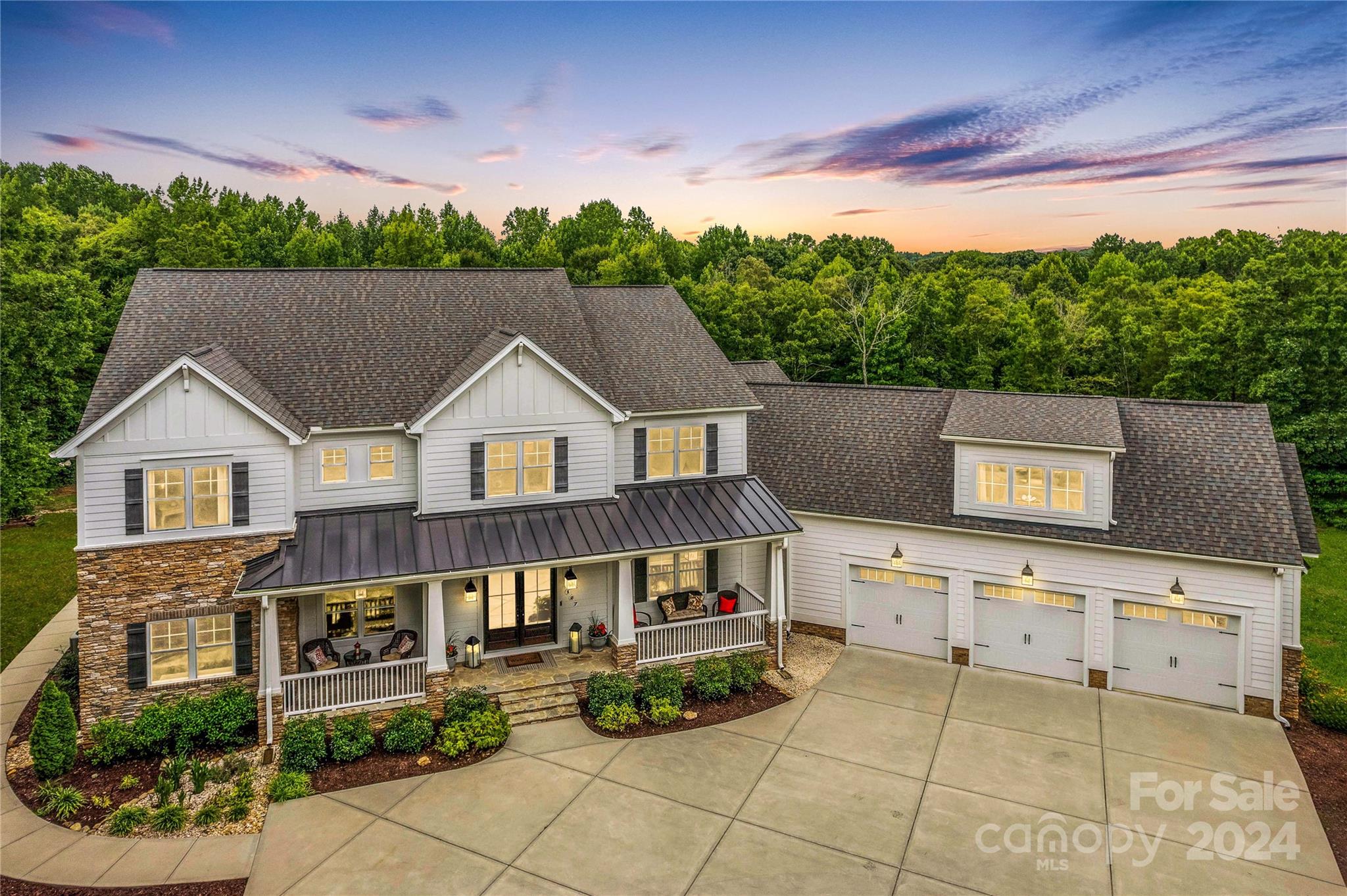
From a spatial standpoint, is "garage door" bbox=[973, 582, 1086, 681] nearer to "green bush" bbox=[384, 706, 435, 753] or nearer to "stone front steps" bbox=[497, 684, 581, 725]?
"stone front steps" bbox=[497, 684, 581, 725]

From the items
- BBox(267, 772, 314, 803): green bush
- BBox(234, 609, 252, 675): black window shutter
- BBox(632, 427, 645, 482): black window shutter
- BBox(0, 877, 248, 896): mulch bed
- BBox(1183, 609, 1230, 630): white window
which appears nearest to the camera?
BBox(0, 877, 248, 896): mulch bed

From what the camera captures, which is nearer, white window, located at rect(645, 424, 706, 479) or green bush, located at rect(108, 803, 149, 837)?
green bush, located at rect(108, 803, 149, 837)

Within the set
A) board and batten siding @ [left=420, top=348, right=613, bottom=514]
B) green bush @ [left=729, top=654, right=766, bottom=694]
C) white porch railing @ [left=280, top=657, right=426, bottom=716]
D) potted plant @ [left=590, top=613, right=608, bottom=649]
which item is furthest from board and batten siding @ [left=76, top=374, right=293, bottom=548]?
green bush @ [left=729, top=654, right=766, bottom=694]

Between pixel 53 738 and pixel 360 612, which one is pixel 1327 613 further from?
pixel 53 738

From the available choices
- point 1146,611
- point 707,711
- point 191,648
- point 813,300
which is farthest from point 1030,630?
point 813,300

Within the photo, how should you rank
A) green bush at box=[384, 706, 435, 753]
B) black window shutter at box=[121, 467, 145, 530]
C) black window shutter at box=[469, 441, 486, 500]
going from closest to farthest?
green bush at box=[384, 706, 435, 753] < black window shutter at box=[121, 467, 145, 530] < black window shutter at box=[469, 441, 486, 500]

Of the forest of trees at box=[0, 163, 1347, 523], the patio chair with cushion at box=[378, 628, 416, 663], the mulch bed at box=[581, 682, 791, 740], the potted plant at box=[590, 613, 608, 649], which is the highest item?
the forest of trees at box=[0, 163, 1347, 523]

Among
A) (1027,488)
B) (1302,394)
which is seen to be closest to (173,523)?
(1027,488)
